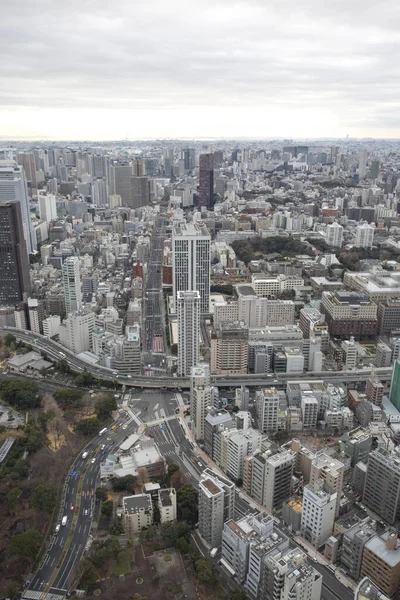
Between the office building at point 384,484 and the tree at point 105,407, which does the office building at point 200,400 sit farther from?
the office building at point 384,484

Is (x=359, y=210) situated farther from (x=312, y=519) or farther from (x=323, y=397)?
(x=312, y=519)

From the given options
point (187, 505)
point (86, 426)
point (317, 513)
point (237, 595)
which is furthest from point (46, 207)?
point (237, 595)

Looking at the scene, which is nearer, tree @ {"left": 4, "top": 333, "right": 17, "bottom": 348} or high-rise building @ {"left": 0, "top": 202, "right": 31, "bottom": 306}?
tree @ {"left": 4, "top": 333, "right": 17, "bottom": 348}

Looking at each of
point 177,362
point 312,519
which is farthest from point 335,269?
point 312,519

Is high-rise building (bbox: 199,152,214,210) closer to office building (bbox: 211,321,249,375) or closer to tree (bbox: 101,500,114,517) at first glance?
office building (bbox: 211,321,249,375)

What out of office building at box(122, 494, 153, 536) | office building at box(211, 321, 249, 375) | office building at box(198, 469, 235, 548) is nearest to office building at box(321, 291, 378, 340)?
office building at box(211, 321, 249, 375)

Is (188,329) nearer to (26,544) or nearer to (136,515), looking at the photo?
(136,515)

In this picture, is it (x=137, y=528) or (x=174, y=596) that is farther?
(x=137, y=528)

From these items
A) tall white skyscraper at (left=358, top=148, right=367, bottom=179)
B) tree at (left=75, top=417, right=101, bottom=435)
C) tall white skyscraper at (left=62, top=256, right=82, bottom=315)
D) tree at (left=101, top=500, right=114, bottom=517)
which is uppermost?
tall white skyscraper at (left=358, top=148, right=367, bottom=179)
